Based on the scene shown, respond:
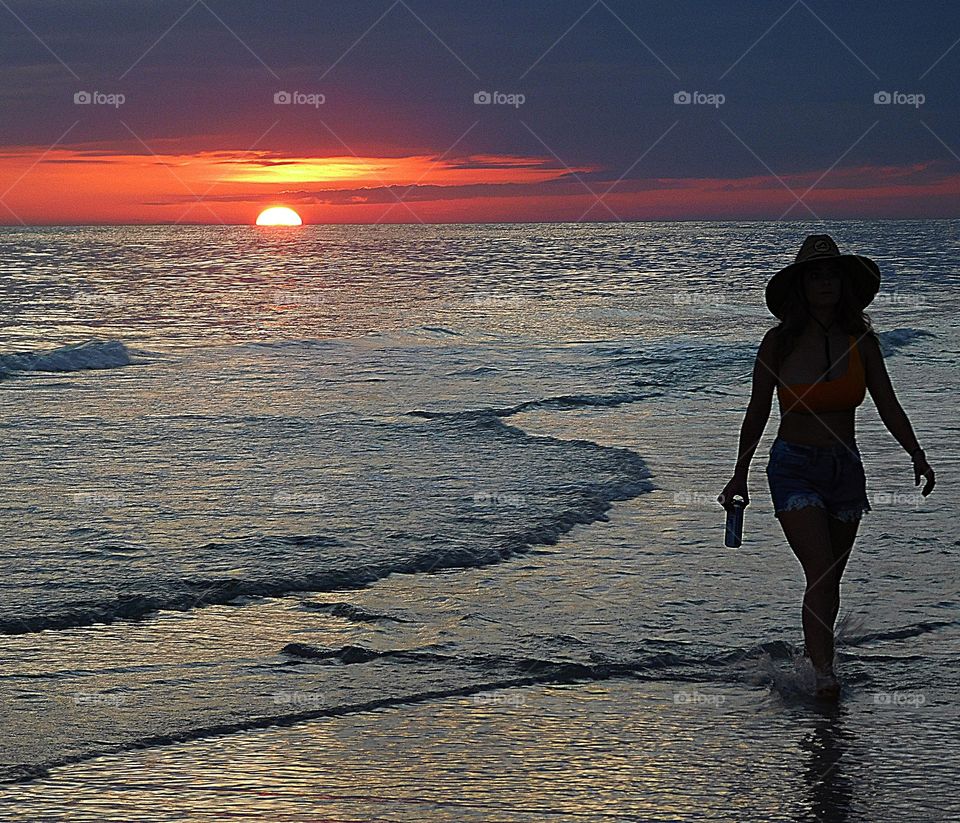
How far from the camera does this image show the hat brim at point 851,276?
15.2 ft

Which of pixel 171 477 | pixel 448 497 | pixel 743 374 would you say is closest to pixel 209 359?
pixel 743 374

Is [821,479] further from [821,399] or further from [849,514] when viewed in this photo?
[821,399]

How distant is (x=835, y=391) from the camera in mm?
4668

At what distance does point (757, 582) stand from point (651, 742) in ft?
7.55

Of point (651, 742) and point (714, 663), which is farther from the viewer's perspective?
point (714, 663)

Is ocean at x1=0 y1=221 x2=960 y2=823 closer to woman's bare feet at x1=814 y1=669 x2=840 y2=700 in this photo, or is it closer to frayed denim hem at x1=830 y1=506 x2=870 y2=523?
woman's bare feet at x1=814 y1=669 x2=840 y2=700

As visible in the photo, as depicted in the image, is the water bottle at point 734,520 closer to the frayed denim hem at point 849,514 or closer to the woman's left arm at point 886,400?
the frayed denim hem at point 849,514

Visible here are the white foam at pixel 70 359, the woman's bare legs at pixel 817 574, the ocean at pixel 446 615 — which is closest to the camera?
the ocean at pixel 446 615

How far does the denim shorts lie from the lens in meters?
4.73

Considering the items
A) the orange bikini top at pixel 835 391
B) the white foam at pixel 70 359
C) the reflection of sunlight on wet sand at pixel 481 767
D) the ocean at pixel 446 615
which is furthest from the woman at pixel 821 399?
the white foam at pixel 70 359

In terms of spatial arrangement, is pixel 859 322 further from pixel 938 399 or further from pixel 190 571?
pixel 938 399

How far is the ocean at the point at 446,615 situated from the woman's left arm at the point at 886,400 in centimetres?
91

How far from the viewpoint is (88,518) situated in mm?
8031

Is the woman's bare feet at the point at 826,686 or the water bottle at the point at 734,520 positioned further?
the water bottle at the point at 734,520
